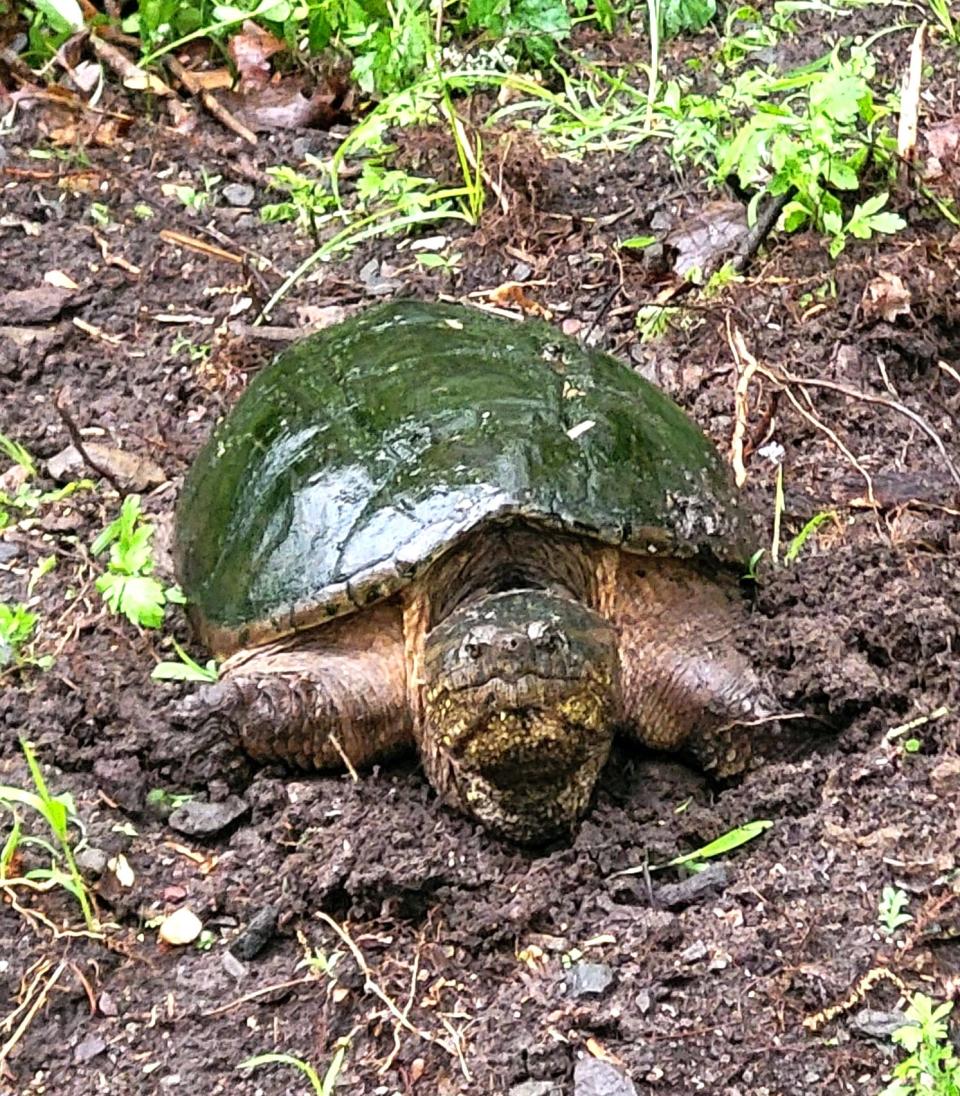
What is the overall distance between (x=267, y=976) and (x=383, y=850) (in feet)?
0.86

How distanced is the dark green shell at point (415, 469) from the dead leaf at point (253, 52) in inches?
89.6

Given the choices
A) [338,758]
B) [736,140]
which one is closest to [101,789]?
[338,758]

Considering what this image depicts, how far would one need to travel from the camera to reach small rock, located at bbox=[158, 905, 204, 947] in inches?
87.7

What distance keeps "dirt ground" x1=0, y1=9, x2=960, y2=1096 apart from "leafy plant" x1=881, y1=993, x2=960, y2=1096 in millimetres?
42

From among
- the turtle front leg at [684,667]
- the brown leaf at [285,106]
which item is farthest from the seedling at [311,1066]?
the brown leaf at [285,106]

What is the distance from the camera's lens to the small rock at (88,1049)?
80.4 inches

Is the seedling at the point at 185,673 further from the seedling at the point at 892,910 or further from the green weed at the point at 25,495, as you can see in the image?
the seedling at the point at 892,910

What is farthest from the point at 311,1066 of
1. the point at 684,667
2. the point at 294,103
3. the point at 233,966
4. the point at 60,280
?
the point at 294,103

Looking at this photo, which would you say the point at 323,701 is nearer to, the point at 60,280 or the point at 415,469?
the point at 415,469

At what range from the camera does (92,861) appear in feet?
7.64

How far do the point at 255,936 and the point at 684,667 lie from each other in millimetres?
860

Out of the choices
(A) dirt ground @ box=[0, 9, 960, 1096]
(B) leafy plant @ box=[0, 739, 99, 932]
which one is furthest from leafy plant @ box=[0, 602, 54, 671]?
(B) leafy plant @ box=[0, 739, 99, 932]

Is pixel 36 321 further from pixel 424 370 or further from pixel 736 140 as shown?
pixel 736 140

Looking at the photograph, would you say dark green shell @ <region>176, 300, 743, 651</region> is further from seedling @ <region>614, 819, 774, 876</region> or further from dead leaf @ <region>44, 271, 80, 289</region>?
dead leaf @ <region>44, 271, 80, 289</region>
